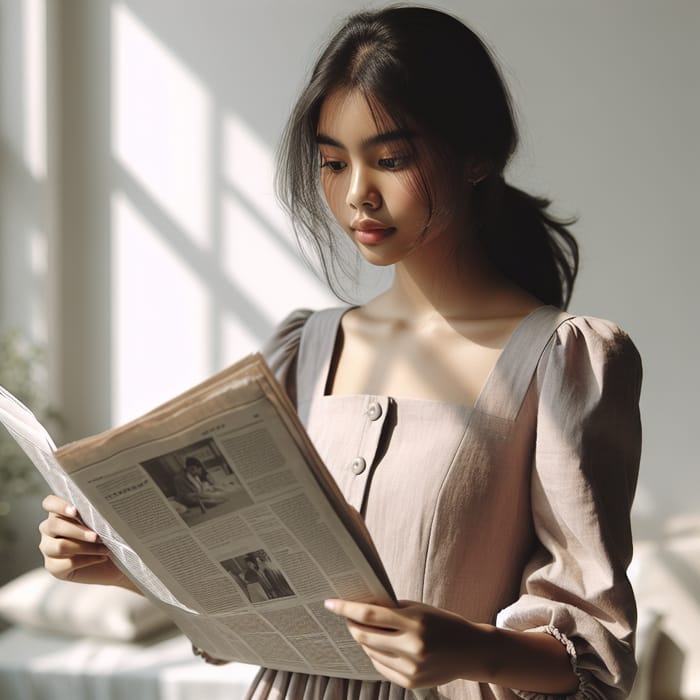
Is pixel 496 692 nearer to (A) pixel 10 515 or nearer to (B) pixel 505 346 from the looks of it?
(B) pixel 505 346

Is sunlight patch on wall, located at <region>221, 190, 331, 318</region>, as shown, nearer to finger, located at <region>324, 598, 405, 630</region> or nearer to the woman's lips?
the woman's lips

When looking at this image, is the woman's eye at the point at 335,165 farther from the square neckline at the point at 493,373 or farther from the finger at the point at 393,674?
the finger at the point at 393,674

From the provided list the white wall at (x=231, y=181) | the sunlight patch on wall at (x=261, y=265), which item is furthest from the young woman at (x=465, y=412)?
the sunlight patch on wall at (x=261, y=265)

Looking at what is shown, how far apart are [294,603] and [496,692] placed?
27 cm

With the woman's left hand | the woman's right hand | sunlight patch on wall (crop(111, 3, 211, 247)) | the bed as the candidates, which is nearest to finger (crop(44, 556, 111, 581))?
the woman's right hand

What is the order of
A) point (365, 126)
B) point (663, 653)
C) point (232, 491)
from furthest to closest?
point (663, 653)
point (365, 126)
point (232, 491)

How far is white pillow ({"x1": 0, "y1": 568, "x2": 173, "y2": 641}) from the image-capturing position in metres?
2.64

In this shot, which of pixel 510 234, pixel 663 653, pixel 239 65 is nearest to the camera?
pixel 510 234

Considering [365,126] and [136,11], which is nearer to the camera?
[365,126]

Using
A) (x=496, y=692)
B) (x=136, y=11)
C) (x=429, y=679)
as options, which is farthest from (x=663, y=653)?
(x=136, y=11)

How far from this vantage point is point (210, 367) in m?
3.32

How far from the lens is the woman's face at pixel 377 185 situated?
100 cm

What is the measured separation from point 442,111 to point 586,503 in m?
0.41

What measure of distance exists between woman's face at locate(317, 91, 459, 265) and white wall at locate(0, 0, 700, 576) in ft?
6.24
